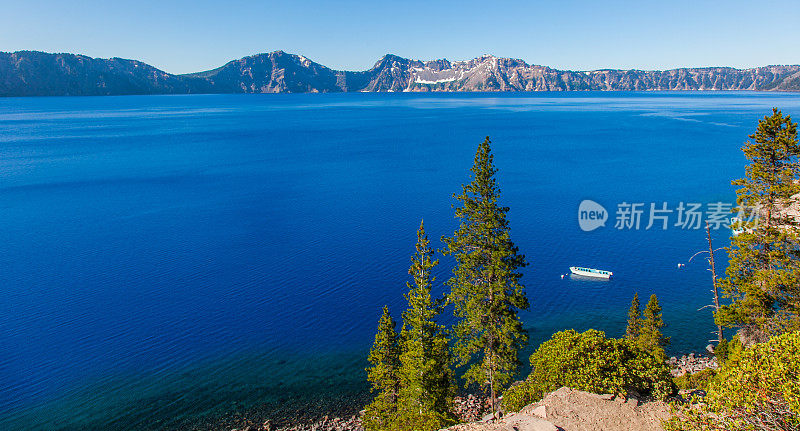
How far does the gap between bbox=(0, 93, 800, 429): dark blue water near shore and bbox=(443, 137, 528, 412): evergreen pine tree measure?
46.2ft

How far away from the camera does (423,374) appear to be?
30359mm

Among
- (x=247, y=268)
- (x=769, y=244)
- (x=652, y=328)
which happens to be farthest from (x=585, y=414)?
(x=247, y=268)

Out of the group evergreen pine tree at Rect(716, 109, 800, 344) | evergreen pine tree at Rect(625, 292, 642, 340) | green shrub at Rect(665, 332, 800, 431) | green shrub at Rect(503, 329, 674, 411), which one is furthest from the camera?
evergreen pine tree at Rect(625, 292, 642, 340)

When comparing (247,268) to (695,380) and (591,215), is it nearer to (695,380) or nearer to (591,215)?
(695,380)

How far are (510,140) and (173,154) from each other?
130m

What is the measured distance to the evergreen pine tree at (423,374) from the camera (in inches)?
1158

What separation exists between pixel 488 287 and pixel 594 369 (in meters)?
9.26

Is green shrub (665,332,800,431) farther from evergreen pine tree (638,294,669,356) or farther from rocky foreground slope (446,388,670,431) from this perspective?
evergreen pine tree (638,294,669,356)

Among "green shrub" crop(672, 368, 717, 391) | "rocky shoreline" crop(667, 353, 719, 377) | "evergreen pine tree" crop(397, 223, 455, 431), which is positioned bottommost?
"rocky shoreline" crop(667, 353, 719, 377)

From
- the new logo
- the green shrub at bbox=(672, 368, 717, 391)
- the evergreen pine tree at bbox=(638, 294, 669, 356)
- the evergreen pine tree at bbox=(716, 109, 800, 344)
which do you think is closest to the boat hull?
the evergreen pine tree at bbox=(638, 294, 669, 356)

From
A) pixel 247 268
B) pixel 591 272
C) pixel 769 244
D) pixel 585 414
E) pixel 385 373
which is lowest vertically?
pixel 591 272

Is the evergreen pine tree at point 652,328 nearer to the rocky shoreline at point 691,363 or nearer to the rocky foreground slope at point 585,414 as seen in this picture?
the rocky shoreline at point 691,363

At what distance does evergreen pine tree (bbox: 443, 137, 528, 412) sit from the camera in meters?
33.6

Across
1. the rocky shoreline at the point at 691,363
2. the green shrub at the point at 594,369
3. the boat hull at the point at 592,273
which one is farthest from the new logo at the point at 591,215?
the green shrub at the point at 594,369
